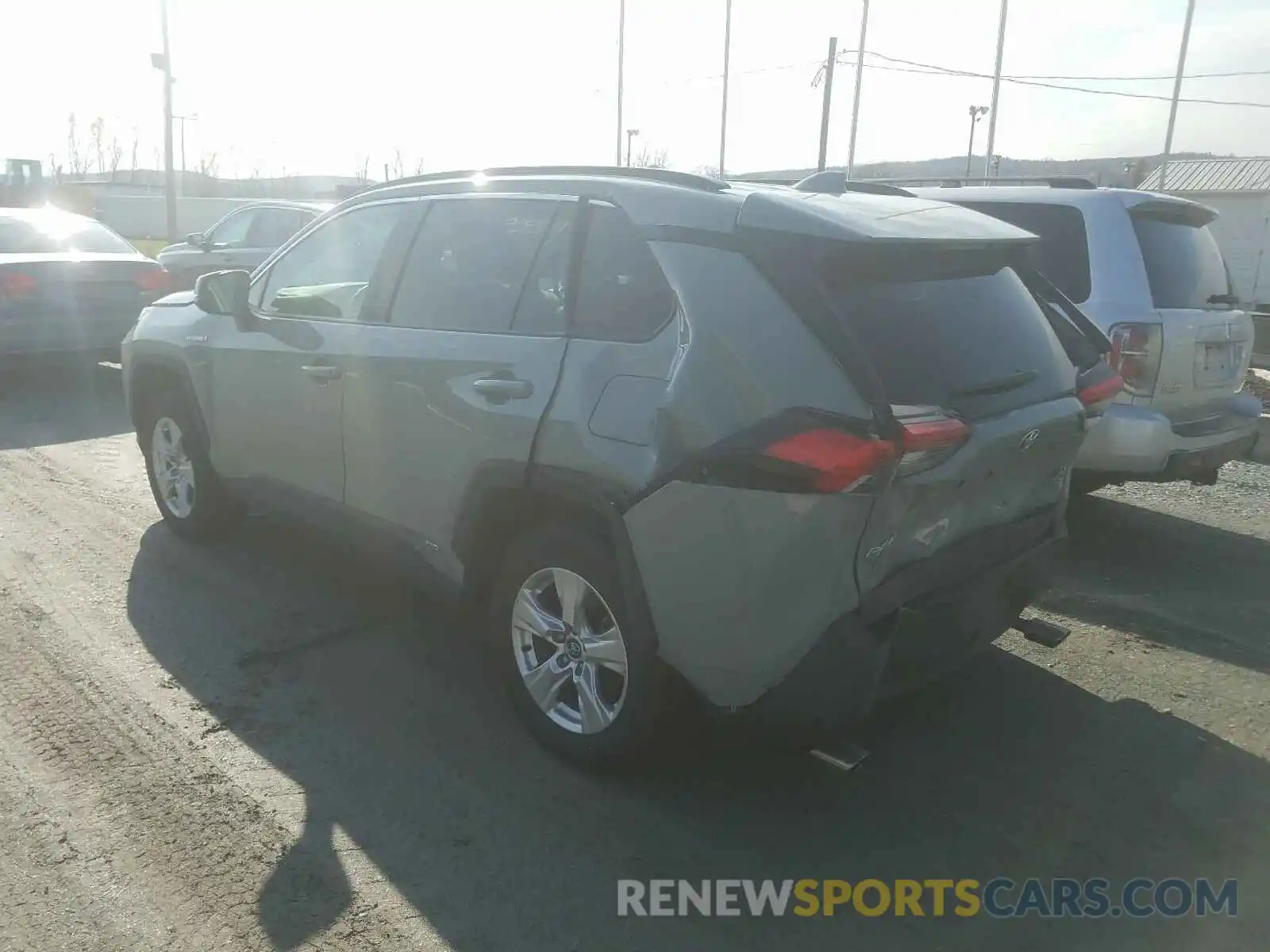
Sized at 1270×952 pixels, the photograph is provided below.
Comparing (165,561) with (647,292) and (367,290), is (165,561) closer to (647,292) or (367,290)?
(367,290)

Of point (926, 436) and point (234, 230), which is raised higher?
point (234, 230)

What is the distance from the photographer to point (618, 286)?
3.28 meters

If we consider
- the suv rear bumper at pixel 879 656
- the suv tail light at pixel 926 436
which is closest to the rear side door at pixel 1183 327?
the suv rear bumper at pixel 879 656

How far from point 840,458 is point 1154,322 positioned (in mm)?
3316

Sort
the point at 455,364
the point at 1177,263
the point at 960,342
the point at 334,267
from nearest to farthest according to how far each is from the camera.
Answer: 1. the point at 960,342
2. the point at 455,364
3. the point at 334,267
4. the point at 1177,263

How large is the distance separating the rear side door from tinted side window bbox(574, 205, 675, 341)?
3.01 metres

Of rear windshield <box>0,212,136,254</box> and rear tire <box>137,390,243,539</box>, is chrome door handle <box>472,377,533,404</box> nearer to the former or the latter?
rear tire <box>137,390,243,539</box>

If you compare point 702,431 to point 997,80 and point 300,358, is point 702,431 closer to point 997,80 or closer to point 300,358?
point 300,358

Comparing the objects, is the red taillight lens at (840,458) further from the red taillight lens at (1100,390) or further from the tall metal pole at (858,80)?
the tall metal pole at (858,80)

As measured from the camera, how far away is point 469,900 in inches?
112

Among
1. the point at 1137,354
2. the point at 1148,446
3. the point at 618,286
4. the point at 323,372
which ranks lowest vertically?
the point at 1148,446

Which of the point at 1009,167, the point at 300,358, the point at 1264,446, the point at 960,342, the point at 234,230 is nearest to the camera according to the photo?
the point at 960,342

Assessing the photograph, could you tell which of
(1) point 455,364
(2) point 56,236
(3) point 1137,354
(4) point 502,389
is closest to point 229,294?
(1) point 455,364

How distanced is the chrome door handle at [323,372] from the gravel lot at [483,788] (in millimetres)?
1099
